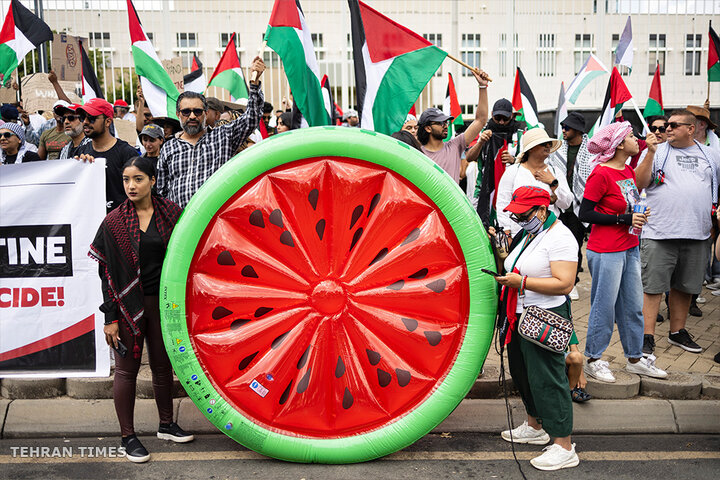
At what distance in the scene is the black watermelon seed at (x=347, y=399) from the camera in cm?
362

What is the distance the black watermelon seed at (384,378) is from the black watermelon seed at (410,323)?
0.89 ft

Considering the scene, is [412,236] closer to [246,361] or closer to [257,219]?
[257,219]

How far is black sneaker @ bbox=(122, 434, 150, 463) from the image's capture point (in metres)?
3.75

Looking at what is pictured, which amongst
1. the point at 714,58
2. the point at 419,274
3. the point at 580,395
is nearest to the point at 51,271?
the point at 419,274

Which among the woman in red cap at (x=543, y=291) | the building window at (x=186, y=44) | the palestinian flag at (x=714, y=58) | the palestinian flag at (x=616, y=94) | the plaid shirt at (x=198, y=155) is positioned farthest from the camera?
the building window at (x=186, y=44)

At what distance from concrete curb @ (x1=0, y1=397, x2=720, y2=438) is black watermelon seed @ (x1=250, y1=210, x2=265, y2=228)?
1376 millimetres

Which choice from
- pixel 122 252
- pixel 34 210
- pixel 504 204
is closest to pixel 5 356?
pixel 34 210

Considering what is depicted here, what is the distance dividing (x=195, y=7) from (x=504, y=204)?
784cm

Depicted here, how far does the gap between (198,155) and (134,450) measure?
6.08 feet

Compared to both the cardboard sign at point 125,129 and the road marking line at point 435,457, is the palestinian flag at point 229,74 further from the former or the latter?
the road marking line at point 435,457

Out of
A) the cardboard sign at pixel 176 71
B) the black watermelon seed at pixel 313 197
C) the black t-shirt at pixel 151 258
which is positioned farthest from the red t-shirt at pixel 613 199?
the cardboard sign at pixel 176 71

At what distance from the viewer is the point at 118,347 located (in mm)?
3709

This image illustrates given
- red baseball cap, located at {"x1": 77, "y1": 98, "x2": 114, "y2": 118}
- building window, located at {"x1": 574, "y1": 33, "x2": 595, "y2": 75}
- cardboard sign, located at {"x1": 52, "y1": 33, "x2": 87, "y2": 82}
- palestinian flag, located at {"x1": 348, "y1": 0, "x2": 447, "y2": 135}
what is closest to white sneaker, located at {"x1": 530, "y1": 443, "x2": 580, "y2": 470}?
palestinian flag, located at {"x1": 348, "y1": 0, "x2": 447, "y2": 135}

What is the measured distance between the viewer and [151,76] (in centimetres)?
628
